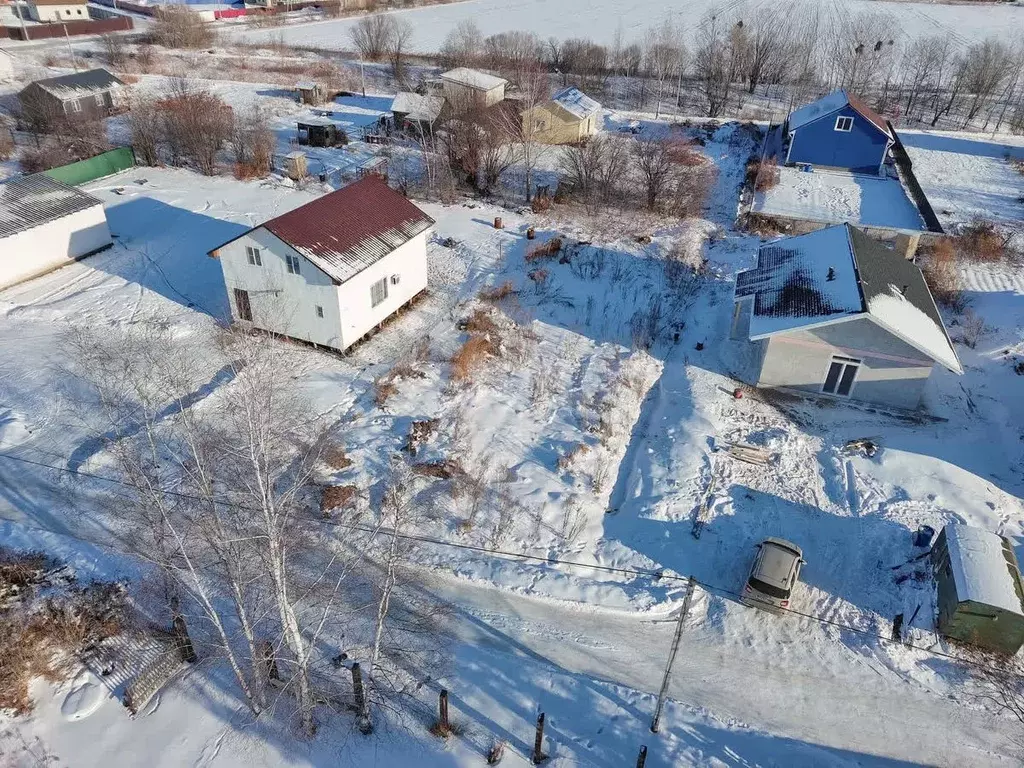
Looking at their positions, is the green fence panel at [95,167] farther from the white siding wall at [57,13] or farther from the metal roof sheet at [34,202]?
the white siding wall at [57,13]

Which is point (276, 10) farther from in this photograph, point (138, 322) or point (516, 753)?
point (516, 753)

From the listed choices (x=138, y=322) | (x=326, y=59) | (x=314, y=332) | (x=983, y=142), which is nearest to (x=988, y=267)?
(x=983, y=142)

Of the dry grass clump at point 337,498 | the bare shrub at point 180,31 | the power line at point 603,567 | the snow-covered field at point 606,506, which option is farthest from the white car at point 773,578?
the bare shrub at point 180,31

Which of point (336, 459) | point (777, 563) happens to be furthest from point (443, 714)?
point (336, 459)

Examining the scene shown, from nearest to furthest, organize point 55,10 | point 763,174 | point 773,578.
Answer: point 773,578 → point 763,174 → point 55,10

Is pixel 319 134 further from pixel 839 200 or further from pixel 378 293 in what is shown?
pixel 839 200

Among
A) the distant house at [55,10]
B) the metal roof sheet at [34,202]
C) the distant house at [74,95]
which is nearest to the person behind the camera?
the metal roof sheet at [34,202]
